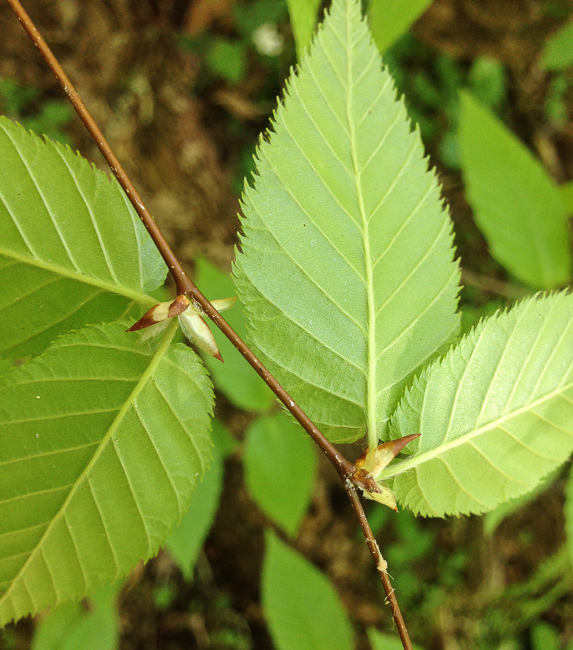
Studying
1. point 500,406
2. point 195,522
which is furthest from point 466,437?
point 195,522

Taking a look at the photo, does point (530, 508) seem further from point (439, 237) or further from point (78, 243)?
point (78, 243)

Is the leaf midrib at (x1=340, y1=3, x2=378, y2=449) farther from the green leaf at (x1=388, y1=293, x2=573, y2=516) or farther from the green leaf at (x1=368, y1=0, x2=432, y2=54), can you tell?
the green leaf at (x1=368, y1=0, x2=432, y2=54)

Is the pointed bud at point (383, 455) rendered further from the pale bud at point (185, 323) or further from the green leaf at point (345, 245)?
the pale bud at point (185, 323)

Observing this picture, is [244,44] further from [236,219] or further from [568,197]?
[568,197]

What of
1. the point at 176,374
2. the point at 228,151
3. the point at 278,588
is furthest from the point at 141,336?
the point at 228,151

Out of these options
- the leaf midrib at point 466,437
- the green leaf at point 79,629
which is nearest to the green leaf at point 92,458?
the leaf midrib at point 466,437

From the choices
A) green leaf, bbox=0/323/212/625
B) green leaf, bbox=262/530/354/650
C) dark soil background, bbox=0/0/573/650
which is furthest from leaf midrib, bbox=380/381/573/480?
dark soil background, bbox=0/0/573/650
